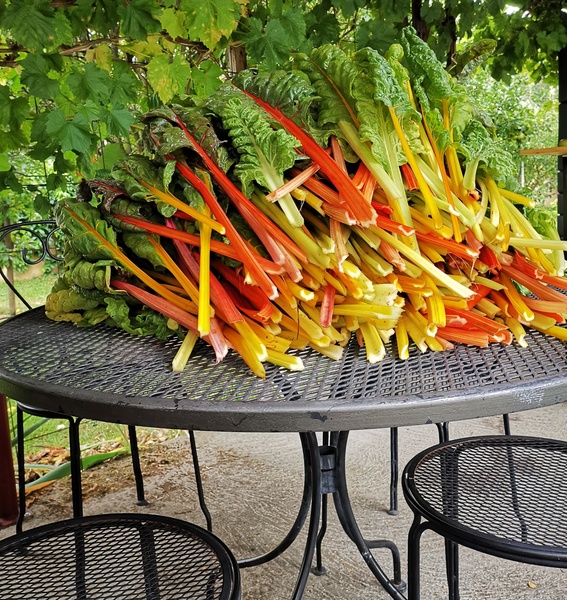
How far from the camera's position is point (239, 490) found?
9.23 ft

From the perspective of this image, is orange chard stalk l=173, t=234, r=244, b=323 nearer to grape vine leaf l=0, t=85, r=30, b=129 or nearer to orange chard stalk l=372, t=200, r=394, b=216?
orange chard stalk l=372, t=200, r=394, b=216

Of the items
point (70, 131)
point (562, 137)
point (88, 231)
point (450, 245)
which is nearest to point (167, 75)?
point (70, 131)

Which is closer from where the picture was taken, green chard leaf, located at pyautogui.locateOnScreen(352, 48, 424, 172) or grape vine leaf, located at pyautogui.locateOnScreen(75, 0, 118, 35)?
green chard leaf, located at pyautogui.locateOnScreen(352, 48, 424, 172)

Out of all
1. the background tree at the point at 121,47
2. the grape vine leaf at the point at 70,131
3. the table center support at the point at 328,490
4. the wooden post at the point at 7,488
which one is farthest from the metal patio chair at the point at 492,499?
the wooden post at the point at 7,488

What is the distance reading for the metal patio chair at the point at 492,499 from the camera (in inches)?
44.4

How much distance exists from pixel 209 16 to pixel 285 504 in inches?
79.6

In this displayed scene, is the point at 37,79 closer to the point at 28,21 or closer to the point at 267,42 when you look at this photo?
the point at 28,21

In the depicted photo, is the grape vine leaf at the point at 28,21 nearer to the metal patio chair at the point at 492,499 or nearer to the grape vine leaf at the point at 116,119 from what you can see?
the grape vine leaf at the point at 116,119

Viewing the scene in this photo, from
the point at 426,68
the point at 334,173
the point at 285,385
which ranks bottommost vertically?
the point at 285,385

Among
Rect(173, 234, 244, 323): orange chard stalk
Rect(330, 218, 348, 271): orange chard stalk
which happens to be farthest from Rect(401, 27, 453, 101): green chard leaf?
Rect(173, 234, 244, 323): orange chard stalk

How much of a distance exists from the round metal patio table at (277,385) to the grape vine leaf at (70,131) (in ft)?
2.99

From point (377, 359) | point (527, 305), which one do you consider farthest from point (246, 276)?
point (527, 305)

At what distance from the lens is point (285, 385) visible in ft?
3.42

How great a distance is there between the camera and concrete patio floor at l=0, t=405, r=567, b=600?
82.5 inches
